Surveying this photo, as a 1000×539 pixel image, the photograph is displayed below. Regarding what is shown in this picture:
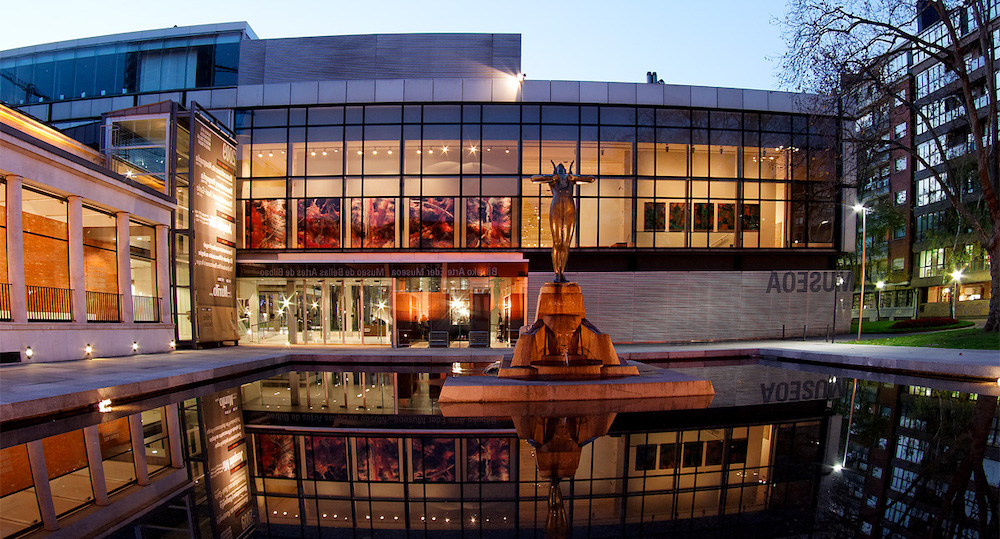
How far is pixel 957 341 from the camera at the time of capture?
64.3 feet

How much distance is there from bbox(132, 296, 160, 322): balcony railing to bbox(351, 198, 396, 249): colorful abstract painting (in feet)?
27.5

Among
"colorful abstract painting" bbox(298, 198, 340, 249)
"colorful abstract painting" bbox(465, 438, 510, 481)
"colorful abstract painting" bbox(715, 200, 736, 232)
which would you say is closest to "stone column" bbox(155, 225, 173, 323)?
"colorful abstract painting" bbox(298, 198, 340, 249)

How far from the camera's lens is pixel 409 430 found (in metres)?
7.39

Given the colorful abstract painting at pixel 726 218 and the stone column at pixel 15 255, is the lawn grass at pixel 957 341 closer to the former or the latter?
the colorful abstract painting at pixel 726 218

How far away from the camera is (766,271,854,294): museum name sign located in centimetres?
2664

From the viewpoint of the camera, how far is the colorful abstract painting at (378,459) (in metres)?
5.40

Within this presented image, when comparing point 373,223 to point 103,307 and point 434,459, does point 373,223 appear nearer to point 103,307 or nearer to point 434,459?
point 103,307

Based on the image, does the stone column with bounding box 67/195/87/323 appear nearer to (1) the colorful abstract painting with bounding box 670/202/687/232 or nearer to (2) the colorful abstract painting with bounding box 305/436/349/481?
(2) the colorful abstract painting with bounding box 305/436/349/481

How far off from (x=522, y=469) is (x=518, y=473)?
11 centimetres

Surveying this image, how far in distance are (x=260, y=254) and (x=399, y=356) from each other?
36.4ft

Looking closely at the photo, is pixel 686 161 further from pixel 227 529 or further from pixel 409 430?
pixel 227 529

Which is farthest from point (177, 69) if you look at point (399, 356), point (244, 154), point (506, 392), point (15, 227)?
point (506, 392)

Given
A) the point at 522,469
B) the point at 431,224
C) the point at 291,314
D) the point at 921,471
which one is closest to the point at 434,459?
the point at 522,469

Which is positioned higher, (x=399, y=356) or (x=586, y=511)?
(x=586, y=511)
